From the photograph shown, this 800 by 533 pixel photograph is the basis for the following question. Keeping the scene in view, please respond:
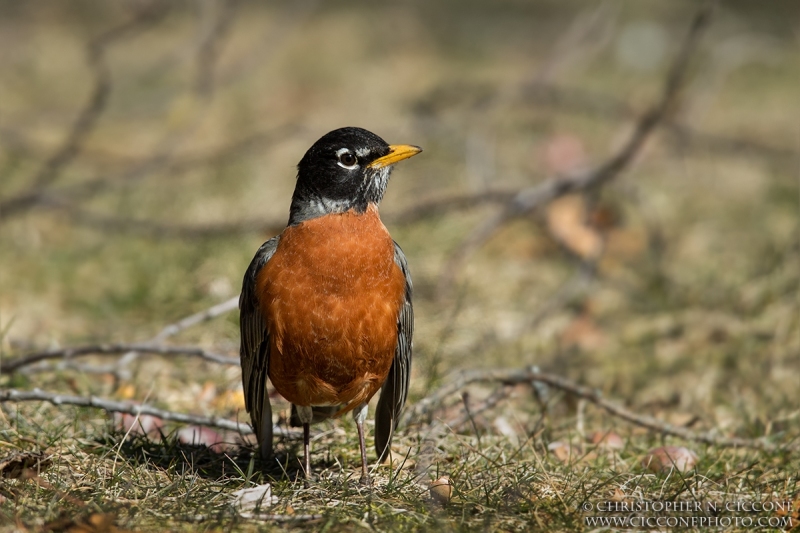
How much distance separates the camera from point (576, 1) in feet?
50.8

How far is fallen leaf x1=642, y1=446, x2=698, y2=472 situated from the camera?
3.99 metres

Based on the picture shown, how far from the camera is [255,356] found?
12.7 feet

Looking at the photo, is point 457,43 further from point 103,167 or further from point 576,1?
point 103,167

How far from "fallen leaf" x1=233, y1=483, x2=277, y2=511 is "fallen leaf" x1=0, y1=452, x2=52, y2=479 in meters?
0.76

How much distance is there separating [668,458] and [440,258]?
3.46 meters

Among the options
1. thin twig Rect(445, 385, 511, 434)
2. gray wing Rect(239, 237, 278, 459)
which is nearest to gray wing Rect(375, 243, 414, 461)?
thin twig Rect(445, 385, 511, 434)

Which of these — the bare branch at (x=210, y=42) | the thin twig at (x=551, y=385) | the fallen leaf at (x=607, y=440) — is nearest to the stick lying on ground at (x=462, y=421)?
the thin twig at (x=551, y=385)

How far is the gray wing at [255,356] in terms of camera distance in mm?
3852

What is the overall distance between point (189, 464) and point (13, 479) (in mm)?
670

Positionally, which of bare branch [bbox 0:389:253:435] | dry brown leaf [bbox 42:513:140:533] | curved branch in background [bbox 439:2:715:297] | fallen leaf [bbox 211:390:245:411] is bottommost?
fallen leaf [bbox 211:390:245:411]

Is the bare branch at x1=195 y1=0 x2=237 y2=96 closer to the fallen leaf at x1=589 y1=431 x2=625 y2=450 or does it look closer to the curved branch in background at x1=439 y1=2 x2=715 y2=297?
the curved branch in background at x1=439 y1=2 x2=715 y2=297

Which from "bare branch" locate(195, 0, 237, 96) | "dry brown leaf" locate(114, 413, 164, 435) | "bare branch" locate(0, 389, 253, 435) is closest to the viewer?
"bare branch" locate(0, 389, 253, 435)

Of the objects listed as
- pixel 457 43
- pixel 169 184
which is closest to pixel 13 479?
pixel 169 184

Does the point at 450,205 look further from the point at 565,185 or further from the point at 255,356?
the point at 255,356
